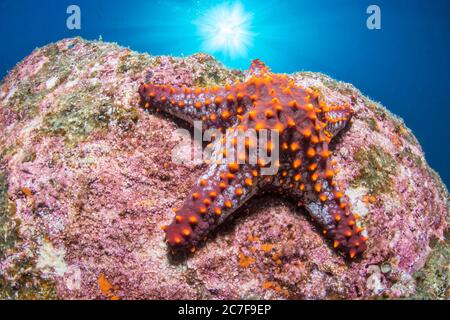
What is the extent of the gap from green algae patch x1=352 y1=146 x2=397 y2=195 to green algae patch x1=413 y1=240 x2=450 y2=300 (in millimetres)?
1213

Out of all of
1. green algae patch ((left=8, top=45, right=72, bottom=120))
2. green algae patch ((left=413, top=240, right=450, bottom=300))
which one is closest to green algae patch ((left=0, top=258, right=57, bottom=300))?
green algae patch ((left=8, top=45, right=72, bottom=120))

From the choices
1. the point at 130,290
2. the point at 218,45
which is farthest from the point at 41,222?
the point at 218,45

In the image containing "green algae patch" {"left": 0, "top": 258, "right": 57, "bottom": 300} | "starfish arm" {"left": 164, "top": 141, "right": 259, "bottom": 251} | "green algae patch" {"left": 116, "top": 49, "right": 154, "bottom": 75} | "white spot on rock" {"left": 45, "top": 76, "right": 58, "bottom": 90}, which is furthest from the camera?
"white spot on rock" {"left": 45, "top": 76, "right": 58, "bottom": 90}

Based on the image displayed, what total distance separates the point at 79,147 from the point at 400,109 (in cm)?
7874

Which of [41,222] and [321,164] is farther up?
[321,164]

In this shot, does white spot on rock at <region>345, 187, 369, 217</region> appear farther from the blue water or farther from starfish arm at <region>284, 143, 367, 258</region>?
the blue water

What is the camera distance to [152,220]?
13.5ft

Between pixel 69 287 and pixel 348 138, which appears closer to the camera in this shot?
pixel 69 287

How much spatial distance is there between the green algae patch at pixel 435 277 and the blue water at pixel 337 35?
44.5 metres

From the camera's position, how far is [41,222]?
4.04 metres

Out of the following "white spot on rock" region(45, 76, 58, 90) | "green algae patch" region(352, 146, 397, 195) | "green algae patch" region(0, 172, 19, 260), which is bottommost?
"green algae patch" region(0, 172, 19, 260)

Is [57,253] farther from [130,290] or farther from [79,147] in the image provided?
[79,147]

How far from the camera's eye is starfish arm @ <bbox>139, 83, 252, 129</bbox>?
4.12 meters

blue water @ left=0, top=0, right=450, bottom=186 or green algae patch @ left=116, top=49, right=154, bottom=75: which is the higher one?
blue water @ left=0, top=0, right=450, bottom=186
